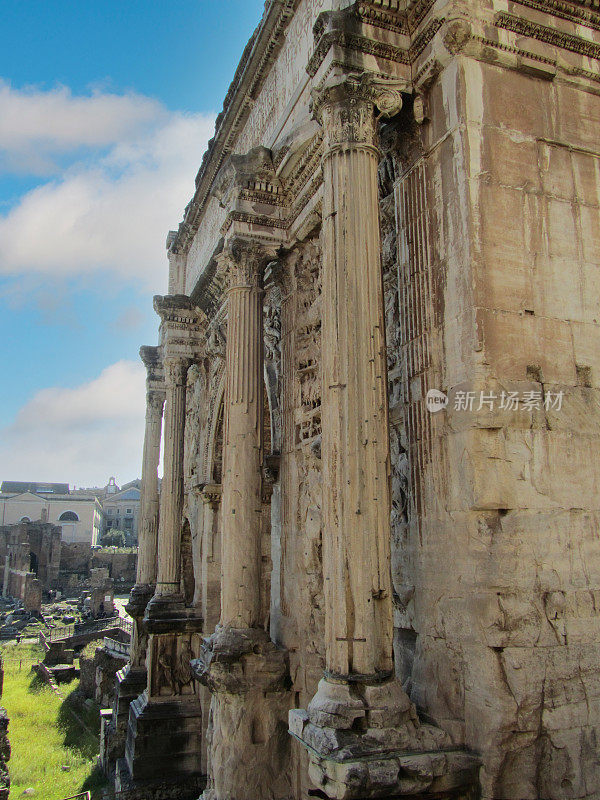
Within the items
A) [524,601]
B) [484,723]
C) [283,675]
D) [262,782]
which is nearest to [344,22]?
[524,601]

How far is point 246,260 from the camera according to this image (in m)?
6.81

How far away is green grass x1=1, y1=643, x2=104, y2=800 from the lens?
39.2 ft

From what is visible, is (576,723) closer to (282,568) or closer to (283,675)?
(283,675)

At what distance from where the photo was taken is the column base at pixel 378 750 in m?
3.48

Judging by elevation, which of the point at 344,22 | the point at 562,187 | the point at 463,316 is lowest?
the point at 463,316

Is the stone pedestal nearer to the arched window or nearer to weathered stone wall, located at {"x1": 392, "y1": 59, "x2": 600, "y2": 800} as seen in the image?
weathered stone wall, located at {"x1": 392, "y1": 59, "x2": 600, "y2": 800}

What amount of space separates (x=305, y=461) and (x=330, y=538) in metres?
2.34

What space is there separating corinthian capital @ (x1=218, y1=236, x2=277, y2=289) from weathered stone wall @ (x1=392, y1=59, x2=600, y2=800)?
7.39ft

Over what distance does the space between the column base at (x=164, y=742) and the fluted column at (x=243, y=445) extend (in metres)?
4.63

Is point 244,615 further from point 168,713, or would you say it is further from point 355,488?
point 168,713

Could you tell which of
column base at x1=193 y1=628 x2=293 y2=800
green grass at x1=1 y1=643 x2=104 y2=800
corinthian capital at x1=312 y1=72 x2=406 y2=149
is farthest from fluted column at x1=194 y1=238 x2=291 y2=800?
green grass at x1=1 y1=643 x2=104 y2=800

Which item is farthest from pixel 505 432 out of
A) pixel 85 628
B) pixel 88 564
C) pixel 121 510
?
pixel 121 510

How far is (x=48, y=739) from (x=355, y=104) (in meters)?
15.9

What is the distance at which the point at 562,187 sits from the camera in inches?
183
